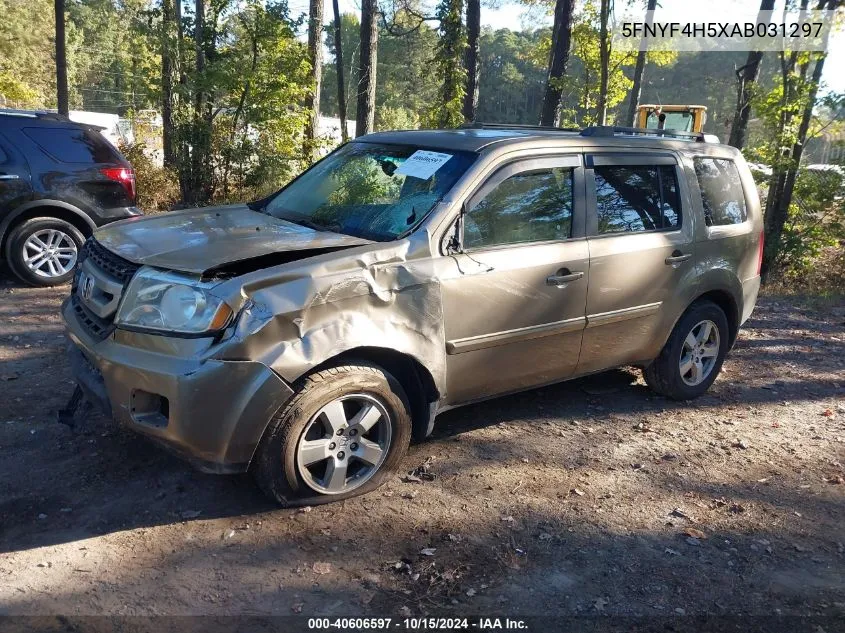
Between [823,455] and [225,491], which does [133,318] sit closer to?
[225,491]

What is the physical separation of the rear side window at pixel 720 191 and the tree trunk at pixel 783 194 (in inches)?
327

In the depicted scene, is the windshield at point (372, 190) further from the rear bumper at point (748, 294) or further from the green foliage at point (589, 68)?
the green foliage at point (589, 68)

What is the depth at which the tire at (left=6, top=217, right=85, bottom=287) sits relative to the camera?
7.58m

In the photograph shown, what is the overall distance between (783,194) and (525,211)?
37.0ft

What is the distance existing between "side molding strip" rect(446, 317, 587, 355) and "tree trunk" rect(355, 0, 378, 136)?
1218cm

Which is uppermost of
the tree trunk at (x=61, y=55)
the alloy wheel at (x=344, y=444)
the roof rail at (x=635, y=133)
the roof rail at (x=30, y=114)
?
the tree trunk at (x=61, y=55)

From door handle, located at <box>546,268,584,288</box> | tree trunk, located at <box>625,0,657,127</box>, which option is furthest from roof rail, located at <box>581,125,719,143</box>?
tree trunk, located at <box>625,0,657,127</box>

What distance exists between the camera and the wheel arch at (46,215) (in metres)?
7.50

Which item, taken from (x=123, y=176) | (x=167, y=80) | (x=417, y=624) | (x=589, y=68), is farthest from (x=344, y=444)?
(x=589, y=68)

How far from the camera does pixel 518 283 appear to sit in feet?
13.8

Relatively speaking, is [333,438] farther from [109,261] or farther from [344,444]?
[109,261]

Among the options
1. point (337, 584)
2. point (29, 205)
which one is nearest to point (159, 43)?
point (29, 205)

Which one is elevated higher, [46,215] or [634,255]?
[634,255]

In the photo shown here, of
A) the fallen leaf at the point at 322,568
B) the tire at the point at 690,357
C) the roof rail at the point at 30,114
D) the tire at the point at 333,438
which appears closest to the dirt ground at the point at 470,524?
the fallen leaf at the point at 322,568
